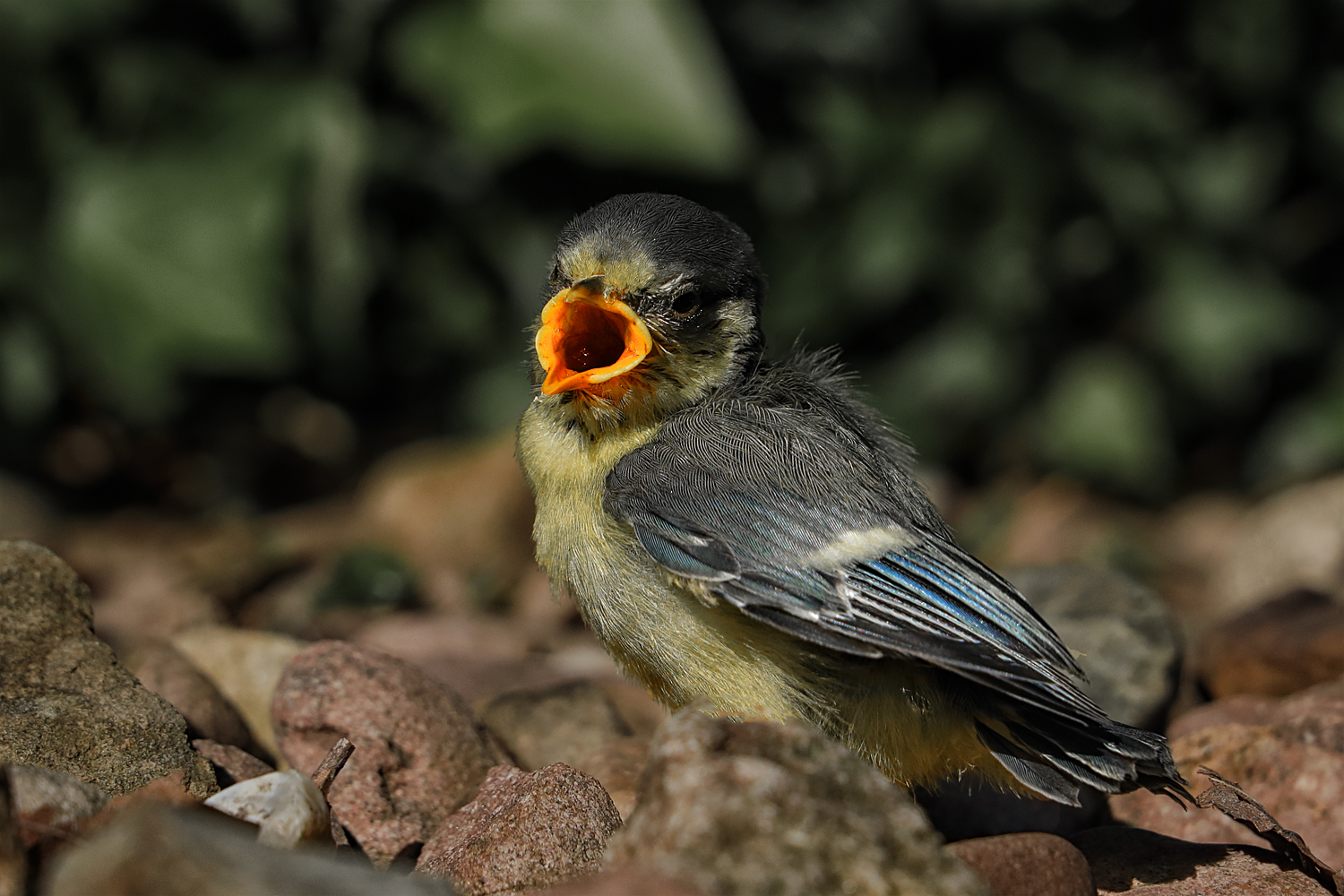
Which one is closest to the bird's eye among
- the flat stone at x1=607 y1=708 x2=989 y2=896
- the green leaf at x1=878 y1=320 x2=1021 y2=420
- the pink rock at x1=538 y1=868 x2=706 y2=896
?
the flat stone at x1=607 y1=708 x2=989 y2=896

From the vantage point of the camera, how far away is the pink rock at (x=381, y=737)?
224 cm

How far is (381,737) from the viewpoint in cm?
233

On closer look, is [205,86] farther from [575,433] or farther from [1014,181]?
[1014,181]

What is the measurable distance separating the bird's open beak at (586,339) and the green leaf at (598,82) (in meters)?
1.41

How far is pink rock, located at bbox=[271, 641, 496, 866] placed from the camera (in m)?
2.24

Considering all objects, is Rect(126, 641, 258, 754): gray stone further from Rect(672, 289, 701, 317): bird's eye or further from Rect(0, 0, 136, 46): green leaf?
Rect(0, 0, 136, 46): green leaf

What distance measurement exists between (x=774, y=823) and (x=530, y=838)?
59 centimetres

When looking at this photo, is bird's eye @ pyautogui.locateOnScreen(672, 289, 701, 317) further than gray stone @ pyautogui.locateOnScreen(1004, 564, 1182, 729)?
No

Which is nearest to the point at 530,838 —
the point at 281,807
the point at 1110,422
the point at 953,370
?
the point at 281,807

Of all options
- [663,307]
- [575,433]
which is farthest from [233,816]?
[663,307]

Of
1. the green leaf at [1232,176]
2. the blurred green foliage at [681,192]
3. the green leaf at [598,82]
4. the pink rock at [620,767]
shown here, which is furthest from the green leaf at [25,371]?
the green leaf at [1232,176]

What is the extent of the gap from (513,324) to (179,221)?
4.25 feet

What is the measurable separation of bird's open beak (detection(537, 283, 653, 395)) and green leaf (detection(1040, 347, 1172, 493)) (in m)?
3.17

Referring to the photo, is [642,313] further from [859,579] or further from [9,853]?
[9,853]
